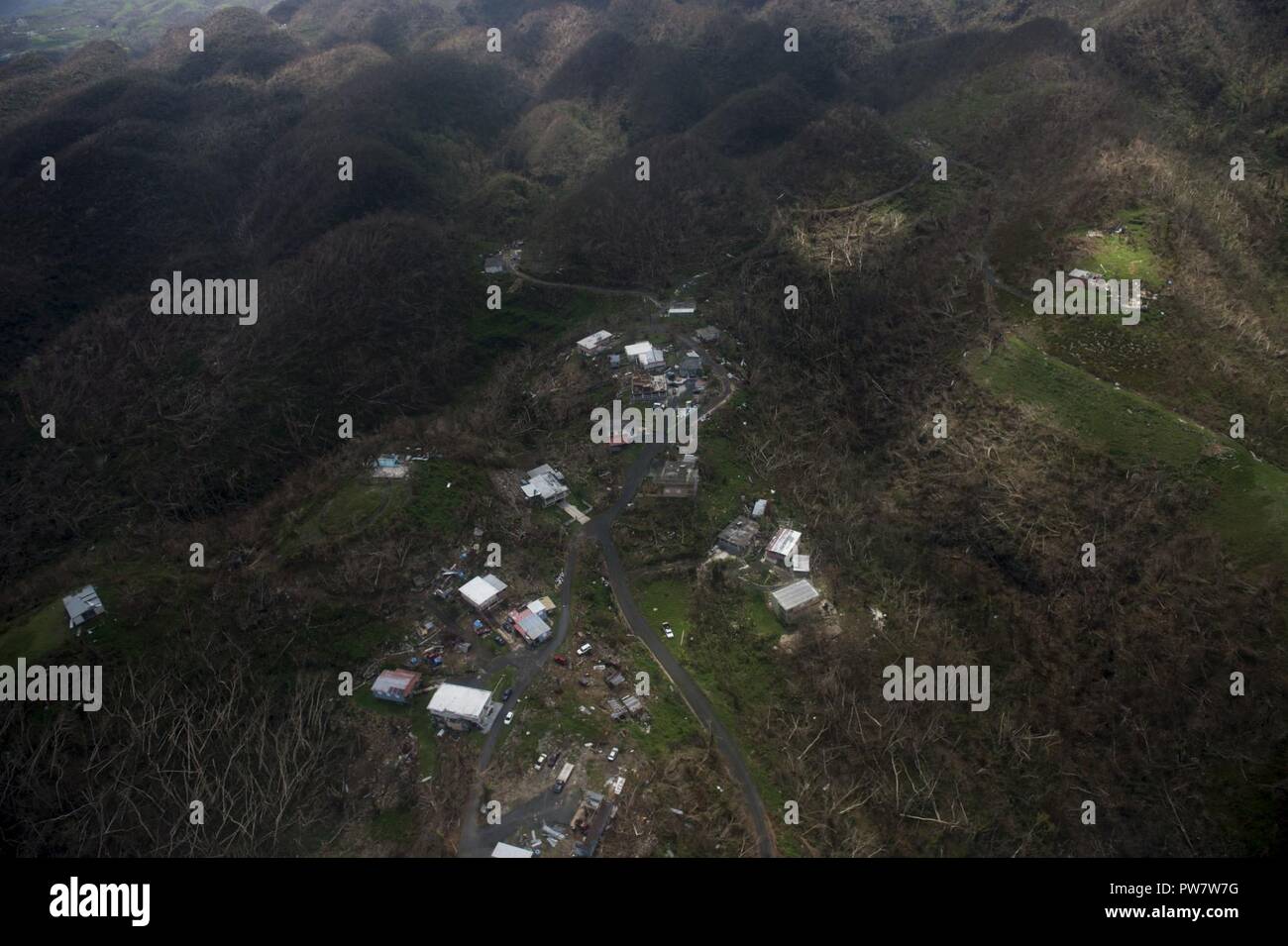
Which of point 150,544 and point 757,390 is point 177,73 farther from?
point 757,390

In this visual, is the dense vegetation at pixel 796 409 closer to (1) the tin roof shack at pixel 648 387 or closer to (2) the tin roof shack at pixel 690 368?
(2) the tin roof shack at pixel 690 368

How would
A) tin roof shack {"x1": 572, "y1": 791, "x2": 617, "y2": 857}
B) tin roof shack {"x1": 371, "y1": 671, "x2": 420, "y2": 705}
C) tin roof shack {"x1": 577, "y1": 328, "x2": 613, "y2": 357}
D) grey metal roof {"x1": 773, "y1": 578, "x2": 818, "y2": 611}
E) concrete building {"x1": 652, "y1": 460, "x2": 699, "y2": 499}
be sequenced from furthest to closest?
tin roof shack {"x1": 577, "y1": 328, "x2": 613, "y2": 357} → concrete building {"x1": 652, "y1": 460, "x2": 699, "y2": 499} → grey metal roof {"x1": 773, "y1": 578, "x2": 818, "y2": 611} → tin roof shack {"x1": 371, "y1": 671, "x2": 420, "y2": 705} → tin roof shack {"x1": 572, "y1": 791, "x2": 617, "y2": 857}

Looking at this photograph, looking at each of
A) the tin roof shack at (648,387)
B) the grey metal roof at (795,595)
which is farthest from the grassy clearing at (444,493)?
the grey metal roof at (795,595)

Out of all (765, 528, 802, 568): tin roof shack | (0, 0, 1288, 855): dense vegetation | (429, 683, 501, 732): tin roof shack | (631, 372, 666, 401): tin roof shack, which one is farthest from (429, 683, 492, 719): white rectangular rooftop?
(631, 372, 666, 401): tin roof shack

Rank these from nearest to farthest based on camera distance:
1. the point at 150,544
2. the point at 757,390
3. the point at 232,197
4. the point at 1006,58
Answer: the point at 150,544, the point at 757,390, the point at 1006,58, the point at 232,197

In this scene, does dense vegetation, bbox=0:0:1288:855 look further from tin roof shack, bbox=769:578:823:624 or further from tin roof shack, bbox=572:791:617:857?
tin roof shack, bbox=572:791:617:857

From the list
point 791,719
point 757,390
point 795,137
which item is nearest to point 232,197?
point 795,137
